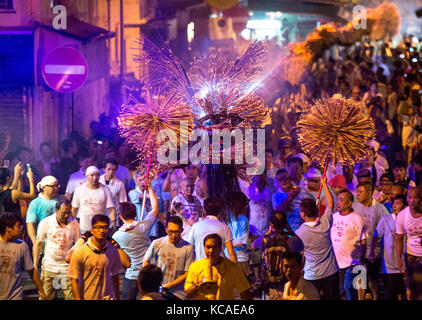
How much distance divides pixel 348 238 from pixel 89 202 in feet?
10.0

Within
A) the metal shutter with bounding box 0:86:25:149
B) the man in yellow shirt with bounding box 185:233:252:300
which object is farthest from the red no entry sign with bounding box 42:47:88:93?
the man in yellow shirt with bounding box 185:233:252:300

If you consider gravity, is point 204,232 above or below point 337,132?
below

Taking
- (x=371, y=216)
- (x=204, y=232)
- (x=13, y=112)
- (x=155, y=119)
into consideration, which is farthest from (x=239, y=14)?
(x=204, y=232)

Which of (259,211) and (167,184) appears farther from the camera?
(167,184)

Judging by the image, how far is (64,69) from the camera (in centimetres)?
1047

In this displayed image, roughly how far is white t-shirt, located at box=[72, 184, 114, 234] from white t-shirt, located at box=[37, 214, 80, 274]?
1.08m

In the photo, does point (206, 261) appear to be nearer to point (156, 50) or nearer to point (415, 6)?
point (156, 50)

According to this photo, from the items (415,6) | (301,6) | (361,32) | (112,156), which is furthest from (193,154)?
(415,6)

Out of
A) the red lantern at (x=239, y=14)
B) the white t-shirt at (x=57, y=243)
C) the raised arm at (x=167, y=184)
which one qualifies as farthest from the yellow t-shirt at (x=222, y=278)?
the red lantern at (x=239, y=14)

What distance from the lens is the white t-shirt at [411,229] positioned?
25.2 ft

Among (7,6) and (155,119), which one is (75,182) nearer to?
(155,119)

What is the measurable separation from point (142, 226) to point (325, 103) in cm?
226

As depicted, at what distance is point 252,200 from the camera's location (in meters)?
9.04

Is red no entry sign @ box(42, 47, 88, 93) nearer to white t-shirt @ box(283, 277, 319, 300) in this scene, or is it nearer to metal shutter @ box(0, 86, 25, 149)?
metal shutter @ box(0, 86, 25, 149)
